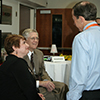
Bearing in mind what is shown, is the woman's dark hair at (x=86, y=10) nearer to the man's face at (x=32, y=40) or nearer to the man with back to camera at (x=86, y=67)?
the man with back to camera at (x=86, y=67)

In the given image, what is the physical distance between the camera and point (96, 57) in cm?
127

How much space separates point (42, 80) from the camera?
107 inches

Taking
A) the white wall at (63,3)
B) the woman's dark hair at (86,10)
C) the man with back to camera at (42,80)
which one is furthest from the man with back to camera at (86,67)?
the white wall at (63,3)

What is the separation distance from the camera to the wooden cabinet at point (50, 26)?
6.44 metres

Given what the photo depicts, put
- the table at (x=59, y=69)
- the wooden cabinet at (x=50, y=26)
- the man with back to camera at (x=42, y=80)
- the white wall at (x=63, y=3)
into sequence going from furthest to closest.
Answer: the white wall at (x=63, y=3) → the wooden cabinet at (x=50, y=26) → the table at (x=59, y=69) → the man with back to camera at (x=42, y=80)

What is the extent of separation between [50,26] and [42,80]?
4072 mm

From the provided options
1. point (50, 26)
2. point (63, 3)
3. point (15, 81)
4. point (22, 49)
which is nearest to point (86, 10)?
point (15, 81)

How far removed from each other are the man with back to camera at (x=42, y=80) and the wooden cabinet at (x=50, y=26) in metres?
3.67

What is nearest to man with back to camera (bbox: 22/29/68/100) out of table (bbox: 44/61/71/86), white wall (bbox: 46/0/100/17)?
table (bbox: 44/61/71/86)

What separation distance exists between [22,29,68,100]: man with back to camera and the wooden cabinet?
12.0ft

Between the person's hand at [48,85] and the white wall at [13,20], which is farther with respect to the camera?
the white wall at [13,20]

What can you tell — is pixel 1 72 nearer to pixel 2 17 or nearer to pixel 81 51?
pixel 81 51

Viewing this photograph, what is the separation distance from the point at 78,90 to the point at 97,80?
0.16 meters

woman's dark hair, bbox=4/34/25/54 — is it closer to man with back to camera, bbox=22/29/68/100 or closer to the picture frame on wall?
man with back to camera, bbox=22/29/68/100
